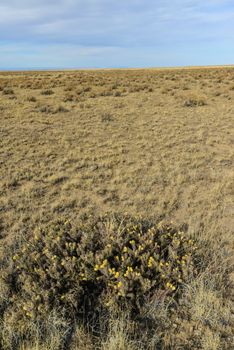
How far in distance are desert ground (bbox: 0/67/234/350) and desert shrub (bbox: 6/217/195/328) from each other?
0.21 m

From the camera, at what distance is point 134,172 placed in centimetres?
730

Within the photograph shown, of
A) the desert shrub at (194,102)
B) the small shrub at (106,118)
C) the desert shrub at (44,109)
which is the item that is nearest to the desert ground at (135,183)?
the desert shrub at (44,109)

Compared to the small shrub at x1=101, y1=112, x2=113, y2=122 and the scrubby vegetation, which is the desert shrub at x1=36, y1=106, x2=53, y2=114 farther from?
the scrubby vegetation

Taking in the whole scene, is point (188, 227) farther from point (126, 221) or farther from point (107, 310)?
point (107, 310)

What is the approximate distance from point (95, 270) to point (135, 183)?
3685 millimetres

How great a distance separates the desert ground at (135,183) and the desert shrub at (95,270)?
8.4 inches

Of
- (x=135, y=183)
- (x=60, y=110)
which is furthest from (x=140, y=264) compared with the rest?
(x=60, y=110)

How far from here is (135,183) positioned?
6711 mm

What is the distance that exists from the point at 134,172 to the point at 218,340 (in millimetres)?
4919

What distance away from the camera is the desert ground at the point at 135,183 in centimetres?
295

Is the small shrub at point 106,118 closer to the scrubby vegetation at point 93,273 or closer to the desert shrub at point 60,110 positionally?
the desert shrub at point 60,110

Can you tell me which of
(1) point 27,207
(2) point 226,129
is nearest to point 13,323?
(1) point 27,207

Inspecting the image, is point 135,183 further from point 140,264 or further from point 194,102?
point 194,102

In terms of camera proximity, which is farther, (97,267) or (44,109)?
(44,109)
